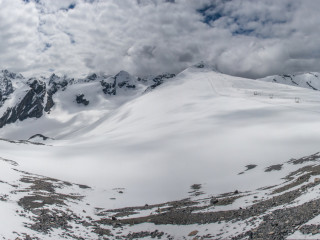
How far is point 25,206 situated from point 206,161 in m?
46.9

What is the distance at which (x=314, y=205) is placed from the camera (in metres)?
22.7

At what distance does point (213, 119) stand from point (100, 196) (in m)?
89.7

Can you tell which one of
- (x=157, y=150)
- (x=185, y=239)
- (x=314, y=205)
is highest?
(x=314, y=205)

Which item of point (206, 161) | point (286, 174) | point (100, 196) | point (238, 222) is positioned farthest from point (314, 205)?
point (206, 161)

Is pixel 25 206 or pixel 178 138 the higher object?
pixel 25 206

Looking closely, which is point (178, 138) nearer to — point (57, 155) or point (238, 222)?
point (57, 155)

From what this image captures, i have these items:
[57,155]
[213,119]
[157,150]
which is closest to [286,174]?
[157,150]

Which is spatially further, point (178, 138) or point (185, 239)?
point (178, 138)

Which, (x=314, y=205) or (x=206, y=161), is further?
(x=206, y=161)

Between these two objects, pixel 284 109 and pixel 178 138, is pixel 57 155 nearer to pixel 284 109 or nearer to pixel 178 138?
pixel 178 138

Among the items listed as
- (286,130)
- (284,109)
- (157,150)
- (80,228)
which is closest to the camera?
(80,228)

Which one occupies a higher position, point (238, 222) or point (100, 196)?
point (238, 222)

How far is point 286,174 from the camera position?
48094 millimetres

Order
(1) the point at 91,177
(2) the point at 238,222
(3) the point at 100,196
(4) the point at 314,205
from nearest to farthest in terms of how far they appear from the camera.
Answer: (4) the point at 314,205 < (2) the point at 238,222 < (3) the point at 100,196 < (1) the point at 91,177
